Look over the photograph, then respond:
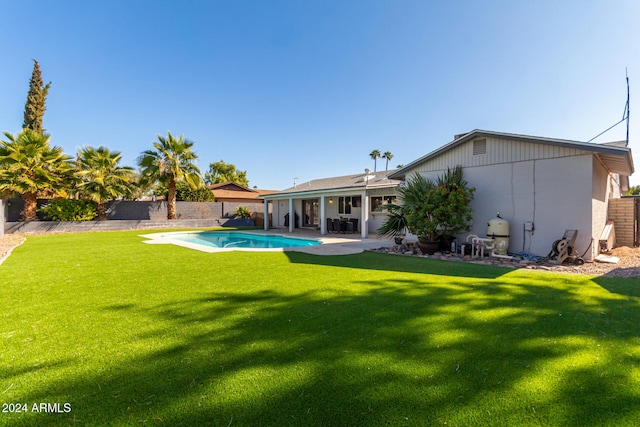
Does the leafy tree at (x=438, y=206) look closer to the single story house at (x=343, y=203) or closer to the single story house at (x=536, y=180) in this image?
the single story house at (x=536, y=180)

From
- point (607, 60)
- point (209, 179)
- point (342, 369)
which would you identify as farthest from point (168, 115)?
point (209, 179)

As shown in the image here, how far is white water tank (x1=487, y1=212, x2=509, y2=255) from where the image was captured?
28.6ft

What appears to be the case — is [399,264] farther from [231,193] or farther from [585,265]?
[231,193]

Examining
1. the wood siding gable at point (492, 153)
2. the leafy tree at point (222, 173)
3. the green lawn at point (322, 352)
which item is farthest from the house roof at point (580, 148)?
the leafy tree at point (222, 173)

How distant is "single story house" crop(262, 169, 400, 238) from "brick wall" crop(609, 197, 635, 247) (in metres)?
8.35

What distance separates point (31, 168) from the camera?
15492 mm

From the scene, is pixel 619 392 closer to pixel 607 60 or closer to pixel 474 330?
pixel 474 330

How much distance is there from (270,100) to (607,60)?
57.8 ft

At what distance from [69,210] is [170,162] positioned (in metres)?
6.47

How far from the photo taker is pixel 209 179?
50.1 m

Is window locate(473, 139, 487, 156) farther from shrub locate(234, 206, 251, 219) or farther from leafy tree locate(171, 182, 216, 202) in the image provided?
leafy tree locate(171, 182, 216, 202)

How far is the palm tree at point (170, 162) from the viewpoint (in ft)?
64.0

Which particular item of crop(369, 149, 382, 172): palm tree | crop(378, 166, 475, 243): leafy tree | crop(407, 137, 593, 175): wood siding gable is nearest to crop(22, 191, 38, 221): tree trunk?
crop(378, 166, 475, 243): leafy tree

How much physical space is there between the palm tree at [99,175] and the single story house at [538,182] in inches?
766
